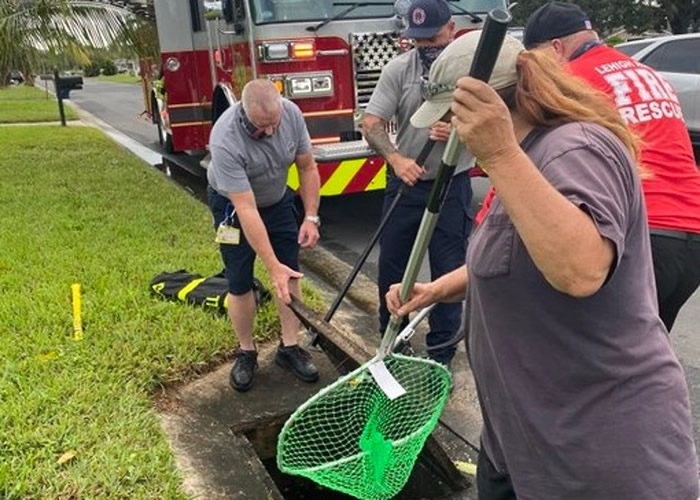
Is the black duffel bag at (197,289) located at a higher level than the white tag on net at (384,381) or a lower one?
lower

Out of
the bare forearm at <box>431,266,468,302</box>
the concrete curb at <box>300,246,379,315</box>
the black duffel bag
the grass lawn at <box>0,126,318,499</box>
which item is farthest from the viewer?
the concrete curb at <box>300,246,379,315</box>

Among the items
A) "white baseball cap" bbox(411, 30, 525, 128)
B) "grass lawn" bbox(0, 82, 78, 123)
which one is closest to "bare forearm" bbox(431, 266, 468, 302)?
"white baseball cap" bbox(411, 30, 525, 128)

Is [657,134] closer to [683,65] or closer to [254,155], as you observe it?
[254,155]

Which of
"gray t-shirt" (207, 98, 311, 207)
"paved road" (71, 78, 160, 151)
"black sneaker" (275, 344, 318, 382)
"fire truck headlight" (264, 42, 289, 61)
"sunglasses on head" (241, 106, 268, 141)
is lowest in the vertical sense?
"paved road" (71, 78, 160, 151)

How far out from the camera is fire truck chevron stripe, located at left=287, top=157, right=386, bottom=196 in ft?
19.2

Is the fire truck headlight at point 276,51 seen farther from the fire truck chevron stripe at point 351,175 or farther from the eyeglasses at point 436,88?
the eyeglasses at point 436,88

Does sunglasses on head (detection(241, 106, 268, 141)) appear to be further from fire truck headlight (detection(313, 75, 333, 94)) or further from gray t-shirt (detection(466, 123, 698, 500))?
fire truck headlight (detection(313, 75, 333, 94))

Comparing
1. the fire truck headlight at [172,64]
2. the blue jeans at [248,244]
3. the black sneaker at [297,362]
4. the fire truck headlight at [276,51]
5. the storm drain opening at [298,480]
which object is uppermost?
the fire truck headlight at [276,51]

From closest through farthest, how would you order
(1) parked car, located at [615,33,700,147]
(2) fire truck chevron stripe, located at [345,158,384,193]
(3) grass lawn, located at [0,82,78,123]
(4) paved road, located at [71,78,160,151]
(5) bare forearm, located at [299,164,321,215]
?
(5) bare forearm, located at [299,164,321,215], (2) fire truck chevron stripe, located at [345,158,384,193], (1) parked car, located at [615,33,700,147], (4) paved road, located at [71,78,160,151], (3) grass lawn, located at [0,82,78,123]

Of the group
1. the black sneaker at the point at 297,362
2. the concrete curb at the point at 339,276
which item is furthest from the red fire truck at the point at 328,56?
the black sneaker at the point at 297,362

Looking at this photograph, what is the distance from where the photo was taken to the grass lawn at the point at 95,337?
110 inches

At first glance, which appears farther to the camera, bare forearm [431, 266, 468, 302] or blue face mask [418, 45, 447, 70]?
blue face mask [418, 45, 447, 70]

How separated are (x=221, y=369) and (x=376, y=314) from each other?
1.21 meters

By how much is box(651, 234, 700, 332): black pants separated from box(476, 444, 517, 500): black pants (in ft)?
3.44
